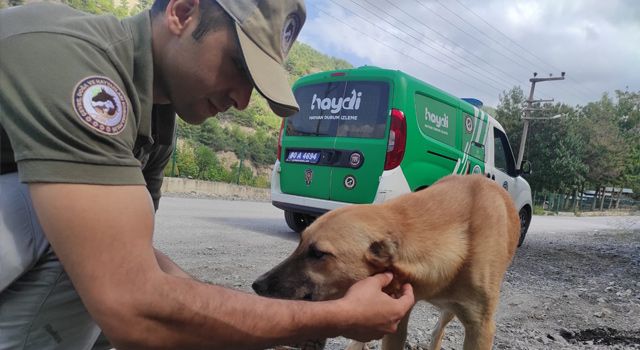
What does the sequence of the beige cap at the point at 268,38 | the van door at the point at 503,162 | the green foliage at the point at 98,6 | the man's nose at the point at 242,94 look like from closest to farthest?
1. the beige cap at the point at 268,38
2. the man's nose at the point at 242,94
3. the van door at the point at 503,162
4. the green foliage at the point at 98,6

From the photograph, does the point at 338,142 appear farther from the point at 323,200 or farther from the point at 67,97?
the point at 67,97

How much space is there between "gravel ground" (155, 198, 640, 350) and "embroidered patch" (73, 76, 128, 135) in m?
1.89

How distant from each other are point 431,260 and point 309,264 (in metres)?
0.60

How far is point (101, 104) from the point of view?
1068 millimetres

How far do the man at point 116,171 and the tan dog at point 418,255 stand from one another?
60 centimetres

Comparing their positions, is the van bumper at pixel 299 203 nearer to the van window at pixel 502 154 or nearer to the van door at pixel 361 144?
the van door at pixel 361 144

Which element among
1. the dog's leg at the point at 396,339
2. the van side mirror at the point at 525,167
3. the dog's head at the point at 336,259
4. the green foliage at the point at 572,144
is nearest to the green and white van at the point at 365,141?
the van side mirror at the point at 525,167

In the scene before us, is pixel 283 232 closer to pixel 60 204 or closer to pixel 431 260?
pixel 431 260

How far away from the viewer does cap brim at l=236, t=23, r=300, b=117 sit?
1292 millimetres

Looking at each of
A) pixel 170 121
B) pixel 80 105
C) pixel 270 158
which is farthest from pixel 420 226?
pixel 270 158

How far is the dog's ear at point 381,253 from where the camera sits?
212 cm

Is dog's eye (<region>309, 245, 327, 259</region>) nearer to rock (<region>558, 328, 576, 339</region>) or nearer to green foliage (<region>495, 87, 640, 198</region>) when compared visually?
rock (<region>558, 328, 576, 339</region>)

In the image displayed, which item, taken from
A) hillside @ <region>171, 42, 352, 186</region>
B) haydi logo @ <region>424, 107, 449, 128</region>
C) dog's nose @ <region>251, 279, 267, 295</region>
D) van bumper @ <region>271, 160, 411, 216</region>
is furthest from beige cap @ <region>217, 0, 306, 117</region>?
hillside @ <region>171, 42, 352, 186</region>

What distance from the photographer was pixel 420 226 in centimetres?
233
